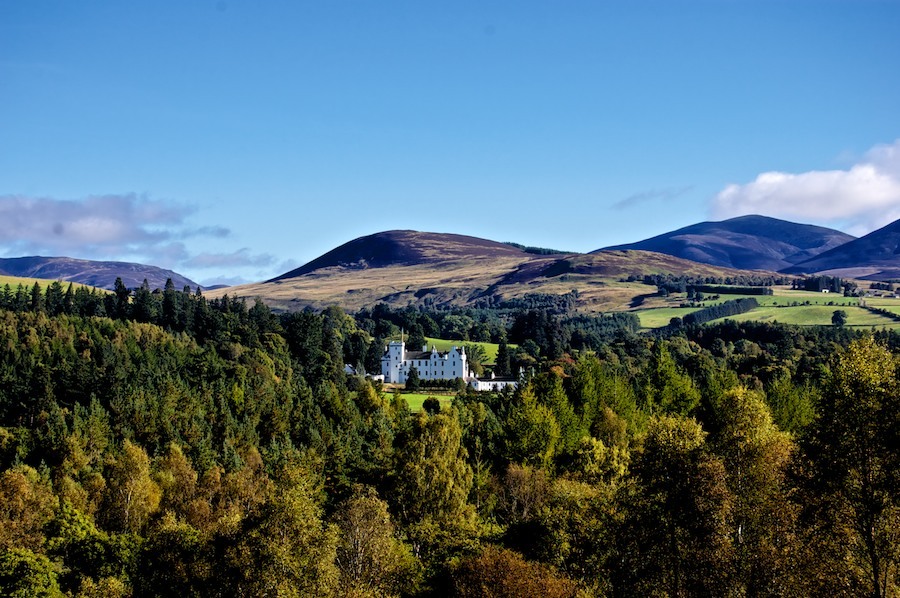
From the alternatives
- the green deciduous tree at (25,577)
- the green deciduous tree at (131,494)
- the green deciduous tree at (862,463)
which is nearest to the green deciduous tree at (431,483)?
the green deciduous tree at (25,577)

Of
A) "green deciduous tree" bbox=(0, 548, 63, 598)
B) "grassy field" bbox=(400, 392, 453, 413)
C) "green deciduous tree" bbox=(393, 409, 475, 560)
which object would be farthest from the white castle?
"green deciduous tree" bbox=(0, 548, 63, 598)

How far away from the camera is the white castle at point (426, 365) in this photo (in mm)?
193500

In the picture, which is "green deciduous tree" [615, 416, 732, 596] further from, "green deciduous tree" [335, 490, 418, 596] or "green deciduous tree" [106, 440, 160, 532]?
"green deciduous tree" [106, 440, 160, 532]

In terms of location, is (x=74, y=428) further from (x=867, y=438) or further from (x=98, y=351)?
(x=867, y=438)

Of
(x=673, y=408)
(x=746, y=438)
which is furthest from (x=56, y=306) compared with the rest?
(x=746, y=438)

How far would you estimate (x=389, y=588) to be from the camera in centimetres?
4684

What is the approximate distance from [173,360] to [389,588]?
310 ft

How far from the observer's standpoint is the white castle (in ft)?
635

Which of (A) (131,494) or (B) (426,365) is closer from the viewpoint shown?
(A) (131,494)

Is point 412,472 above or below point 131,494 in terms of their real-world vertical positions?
above

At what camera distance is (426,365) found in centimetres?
19612

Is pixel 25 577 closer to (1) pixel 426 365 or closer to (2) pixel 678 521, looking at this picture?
(2) pixel 678 521

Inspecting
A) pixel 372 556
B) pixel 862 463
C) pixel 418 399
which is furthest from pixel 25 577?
pixel 418 399

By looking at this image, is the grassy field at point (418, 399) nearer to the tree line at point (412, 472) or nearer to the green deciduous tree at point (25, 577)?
the tree line at point (412, 472)
